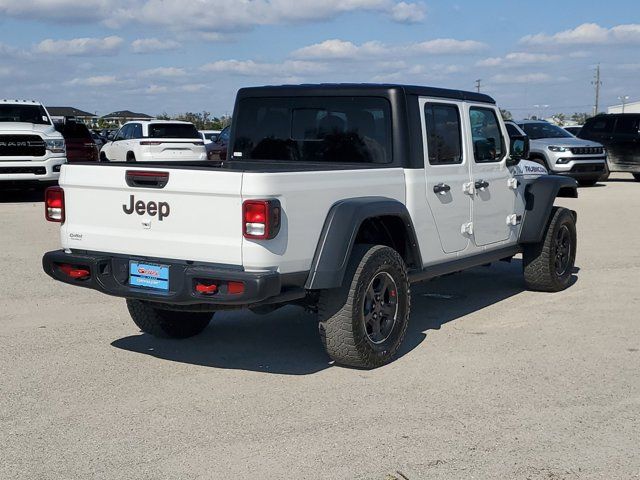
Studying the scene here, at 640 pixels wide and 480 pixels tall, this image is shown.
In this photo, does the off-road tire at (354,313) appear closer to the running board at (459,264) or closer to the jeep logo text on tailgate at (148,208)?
the running board at (459,264)

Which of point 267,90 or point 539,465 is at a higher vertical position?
point 267,90

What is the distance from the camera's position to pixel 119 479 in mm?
4102

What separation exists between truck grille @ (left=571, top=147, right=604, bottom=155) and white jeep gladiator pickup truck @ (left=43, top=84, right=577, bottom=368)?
1432 centimetres

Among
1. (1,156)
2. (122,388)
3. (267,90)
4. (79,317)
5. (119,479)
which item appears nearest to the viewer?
(119,479)

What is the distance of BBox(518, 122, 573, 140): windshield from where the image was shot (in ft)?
73.8

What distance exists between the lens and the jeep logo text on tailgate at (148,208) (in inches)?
213

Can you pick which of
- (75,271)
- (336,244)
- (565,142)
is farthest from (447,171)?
(565,142)

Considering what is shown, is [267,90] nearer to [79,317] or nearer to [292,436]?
[79,317]

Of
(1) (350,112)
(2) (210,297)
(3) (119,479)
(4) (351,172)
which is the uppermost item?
(1) (350,112)

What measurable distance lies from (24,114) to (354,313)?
14787 millimetres

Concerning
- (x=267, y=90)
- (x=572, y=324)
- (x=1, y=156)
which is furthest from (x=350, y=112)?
(x=1, y=156)

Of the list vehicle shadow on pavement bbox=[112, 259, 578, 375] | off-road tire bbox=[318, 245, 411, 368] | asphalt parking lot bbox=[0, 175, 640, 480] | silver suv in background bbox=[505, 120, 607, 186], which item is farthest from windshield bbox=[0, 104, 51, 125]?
off-road tire bbox=[318, 245, 411, 368]

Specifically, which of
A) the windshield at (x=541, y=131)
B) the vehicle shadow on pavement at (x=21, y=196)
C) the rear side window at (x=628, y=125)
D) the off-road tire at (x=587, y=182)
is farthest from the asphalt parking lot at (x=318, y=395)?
the rear side window at (x=628, y=125)

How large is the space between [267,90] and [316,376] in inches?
97.4
